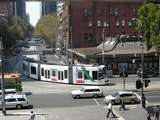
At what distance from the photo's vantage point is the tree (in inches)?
3007

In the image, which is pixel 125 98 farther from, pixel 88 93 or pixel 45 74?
pixel 45 74

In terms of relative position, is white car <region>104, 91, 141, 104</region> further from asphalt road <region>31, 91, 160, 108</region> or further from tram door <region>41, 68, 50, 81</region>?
tram door <region>41, 68, 50, 81</region>

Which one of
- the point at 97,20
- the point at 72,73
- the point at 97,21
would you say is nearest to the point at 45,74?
the point at 72,73

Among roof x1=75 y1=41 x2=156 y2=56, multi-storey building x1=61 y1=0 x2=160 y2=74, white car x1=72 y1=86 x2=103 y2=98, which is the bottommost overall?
white car x1=72 y1=86 x2=103 y2=98

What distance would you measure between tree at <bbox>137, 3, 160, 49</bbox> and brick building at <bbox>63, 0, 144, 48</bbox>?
168 ft

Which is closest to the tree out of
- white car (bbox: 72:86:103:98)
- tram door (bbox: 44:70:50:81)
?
tram door (bbox: 44:70:50:81)

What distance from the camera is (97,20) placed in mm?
137500

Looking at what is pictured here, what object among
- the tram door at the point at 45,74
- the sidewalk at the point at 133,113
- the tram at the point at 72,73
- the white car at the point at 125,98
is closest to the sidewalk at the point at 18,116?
the sidewalk at the point at 133,113

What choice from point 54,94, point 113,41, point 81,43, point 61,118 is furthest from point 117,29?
point 61,118

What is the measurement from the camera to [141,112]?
5091cm

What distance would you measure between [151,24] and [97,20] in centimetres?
5970

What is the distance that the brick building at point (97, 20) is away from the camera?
137 m

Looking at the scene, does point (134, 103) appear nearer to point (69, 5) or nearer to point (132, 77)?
point (132, 77)

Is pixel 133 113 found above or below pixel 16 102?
below
